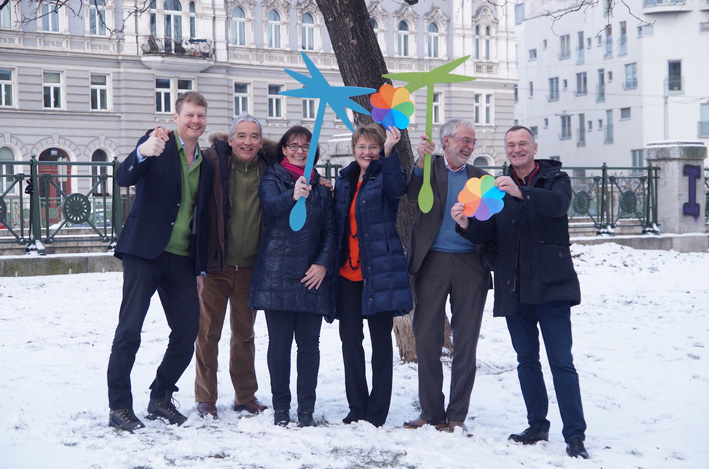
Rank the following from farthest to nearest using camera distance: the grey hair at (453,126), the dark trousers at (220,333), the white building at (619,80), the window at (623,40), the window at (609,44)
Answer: the window at (609,44) → the window at (623,40) → the white building at (619,80) → the dark trousers at (220,333) → the grey hair at (453,126)

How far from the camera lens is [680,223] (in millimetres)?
15727

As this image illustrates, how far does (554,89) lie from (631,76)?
715 centimetres

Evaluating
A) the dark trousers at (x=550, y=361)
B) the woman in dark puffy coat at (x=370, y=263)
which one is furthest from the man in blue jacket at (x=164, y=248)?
the dark trousers at (x=550, y=361)

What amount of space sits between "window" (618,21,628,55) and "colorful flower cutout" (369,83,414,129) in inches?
1856

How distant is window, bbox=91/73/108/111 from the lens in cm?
3081

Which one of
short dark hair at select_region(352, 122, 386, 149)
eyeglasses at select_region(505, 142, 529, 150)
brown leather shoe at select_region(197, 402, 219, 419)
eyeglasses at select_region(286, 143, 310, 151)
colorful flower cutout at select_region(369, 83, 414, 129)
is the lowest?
brown leather shoe at select_region(197, 402, 219, 419)

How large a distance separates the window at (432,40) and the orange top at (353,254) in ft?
111

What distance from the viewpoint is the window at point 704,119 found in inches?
1821

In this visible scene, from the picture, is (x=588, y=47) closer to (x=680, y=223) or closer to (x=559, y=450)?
(x=680, y=223)

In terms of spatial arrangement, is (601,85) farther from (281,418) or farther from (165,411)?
(165,411)

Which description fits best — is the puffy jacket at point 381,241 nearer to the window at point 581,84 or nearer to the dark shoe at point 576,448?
the dark shoe at point 576,448

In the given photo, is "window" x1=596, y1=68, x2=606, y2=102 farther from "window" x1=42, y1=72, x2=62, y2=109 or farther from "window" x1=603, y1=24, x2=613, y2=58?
"window" x1=42, y1=72, x2=62, y2=109

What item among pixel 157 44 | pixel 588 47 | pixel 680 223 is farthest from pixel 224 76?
pixel 588 47

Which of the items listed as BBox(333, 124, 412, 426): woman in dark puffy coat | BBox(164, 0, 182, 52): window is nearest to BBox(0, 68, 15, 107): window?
BBox(164, 0, 182, 52): window
